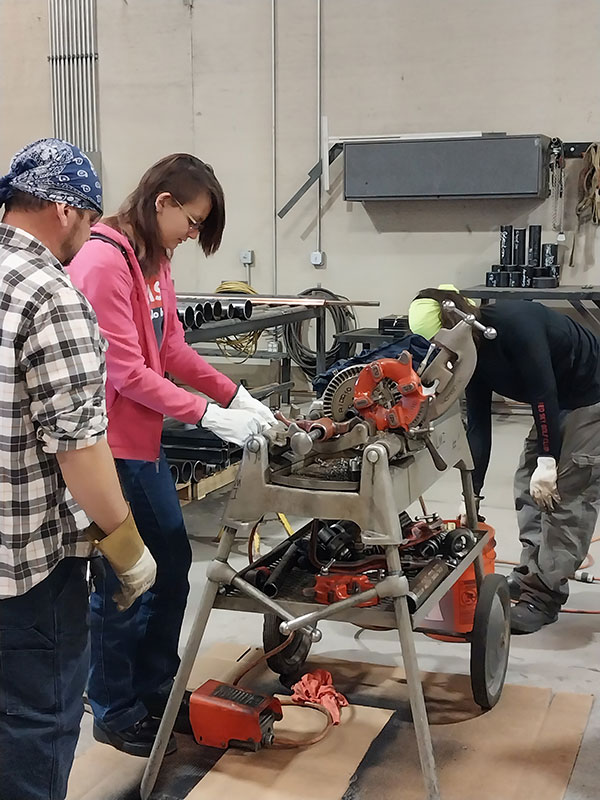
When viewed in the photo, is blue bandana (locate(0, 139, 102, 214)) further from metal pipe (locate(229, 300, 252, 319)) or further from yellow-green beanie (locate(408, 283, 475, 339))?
metal pipe (locate(229, 300, 252, 319))

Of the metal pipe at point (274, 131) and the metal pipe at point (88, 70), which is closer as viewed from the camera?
the metal pipe at point (274, 131)

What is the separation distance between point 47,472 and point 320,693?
1.17m

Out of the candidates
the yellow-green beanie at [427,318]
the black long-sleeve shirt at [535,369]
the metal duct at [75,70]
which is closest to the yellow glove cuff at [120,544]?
the yellow-green beanie at [427,318]

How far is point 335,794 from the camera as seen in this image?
1.86 m

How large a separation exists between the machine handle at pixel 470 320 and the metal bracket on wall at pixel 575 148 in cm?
399

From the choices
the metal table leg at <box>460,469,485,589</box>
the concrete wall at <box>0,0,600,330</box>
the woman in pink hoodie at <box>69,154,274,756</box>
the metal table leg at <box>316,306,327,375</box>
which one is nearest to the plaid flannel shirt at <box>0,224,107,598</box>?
the woman in pink hoodie at <box>69,154,274,756</box>

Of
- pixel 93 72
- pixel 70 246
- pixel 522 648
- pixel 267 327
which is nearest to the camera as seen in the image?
pixel 70 246

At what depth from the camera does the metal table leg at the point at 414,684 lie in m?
1.74

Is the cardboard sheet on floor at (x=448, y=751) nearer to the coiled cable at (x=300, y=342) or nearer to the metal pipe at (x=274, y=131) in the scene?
the coiled cable at (x=300, y=342)

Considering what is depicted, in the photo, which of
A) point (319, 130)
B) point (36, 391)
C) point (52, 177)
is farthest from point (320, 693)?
point (319, 130)

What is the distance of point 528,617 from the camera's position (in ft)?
9.01

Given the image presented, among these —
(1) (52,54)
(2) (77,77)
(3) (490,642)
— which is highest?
(1) (52,54)

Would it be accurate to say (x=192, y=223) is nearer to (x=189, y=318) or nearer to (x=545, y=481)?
(x=545, y=481)

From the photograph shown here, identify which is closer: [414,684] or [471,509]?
[414,684]
